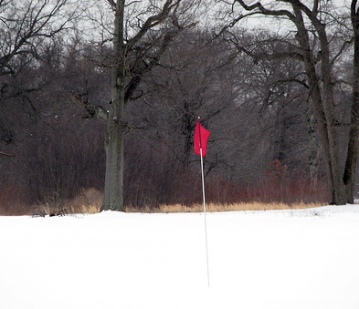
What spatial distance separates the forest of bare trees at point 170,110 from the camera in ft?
61.8

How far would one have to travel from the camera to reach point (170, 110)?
29672mm

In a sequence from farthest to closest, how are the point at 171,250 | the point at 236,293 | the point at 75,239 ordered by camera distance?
the point at 75,239, the point at 171,250, the point at 236,293

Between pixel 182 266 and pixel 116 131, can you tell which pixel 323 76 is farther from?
pixel 182 266

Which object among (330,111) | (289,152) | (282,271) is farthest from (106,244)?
(289,152)

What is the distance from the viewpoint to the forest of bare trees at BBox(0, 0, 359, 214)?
61.8ft

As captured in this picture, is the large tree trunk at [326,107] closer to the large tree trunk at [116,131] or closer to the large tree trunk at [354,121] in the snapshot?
the large tree trunk at [354,121]

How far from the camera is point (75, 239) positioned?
12.3 meters

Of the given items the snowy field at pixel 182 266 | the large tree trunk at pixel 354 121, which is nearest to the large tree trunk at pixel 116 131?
the snowy field at pixel 182 266

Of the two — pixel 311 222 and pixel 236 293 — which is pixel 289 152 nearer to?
pixel 311 222

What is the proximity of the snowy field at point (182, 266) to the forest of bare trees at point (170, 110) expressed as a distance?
626 cm

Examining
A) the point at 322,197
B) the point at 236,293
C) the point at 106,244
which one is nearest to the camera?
the point at 236,293

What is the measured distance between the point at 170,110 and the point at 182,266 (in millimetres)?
20588

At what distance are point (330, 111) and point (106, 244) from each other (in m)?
10.6

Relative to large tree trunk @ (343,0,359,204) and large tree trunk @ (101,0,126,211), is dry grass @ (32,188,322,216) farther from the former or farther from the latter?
large tree trunk @ (343,0,359,204)
